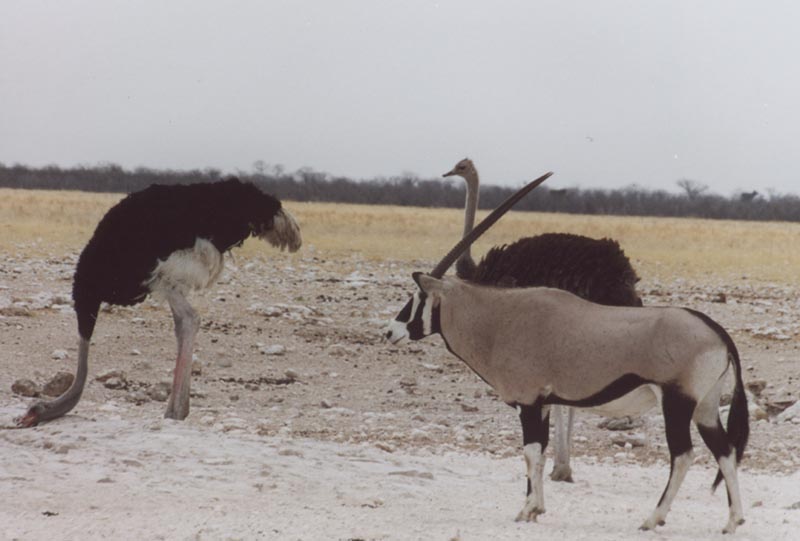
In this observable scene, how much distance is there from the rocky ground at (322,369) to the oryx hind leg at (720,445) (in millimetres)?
1845

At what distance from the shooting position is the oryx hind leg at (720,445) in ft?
17.8

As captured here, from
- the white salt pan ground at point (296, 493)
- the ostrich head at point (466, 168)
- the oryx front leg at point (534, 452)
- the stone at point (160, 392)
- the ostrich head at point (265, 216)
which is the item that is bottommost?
the stone at point (160, 392)

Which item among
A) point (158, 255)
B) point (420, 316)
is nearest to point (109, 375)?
point (158, 255)

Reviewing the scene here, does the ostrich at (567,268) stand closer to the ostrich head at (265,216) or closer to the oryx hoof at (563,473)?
the oryx hoof at (563,473)

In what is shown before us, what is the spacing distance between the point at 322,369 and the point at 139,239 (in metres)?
3.71

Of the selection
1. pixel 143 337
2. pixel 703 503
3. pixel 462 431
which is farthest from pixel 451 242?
pixel 703 503

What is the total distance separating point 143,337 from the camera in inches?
477

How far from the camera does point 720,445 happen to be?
548cm

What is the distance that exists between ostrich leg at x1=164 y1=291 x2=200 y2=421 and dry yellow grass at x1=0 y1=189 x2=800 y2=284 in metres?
10.9

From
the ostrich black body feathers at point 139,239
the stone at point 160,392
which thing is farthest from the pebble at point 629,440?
the stone at point 160,392

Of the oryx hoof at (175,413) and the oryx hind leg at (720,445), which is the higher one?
the oryx hind leg at (720,445)

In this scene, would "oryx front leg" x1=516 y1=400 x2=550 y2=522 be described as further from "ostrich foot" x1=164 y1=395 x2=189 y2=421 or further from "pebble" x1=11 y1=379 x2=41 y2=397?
"pebble" x1=11 y1=379 x2=41 y2=397

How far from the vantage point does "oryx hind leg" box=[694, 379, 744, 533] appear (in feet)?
17.8

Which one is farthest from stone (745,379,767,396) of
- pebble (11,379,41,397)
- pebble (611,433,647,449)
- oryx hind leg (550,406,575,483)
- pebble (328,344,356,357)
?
pebble (11,379,41,397)
